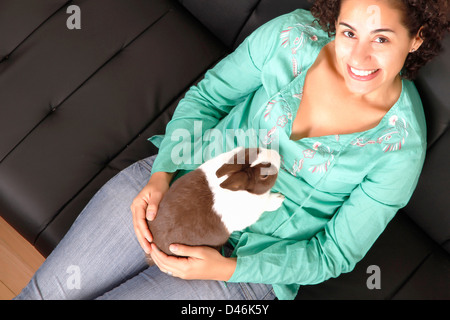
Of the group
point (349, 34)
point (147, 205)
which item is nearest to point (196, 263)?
point (147, 205)

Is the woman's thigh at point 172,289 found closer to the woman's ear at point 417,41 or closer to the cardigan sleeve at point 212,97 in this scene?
the cardigan sleeve at point 212,97

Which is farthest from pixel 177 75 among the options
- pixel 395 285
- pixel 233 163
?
pixel 395 285

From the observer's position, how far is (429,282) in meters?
1.41

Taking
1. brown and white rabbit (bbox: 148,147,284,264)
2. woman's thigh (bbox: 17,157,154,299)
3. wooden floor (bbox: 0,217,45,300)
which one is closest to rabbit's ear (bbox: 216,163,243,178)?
brown and white rabbit (bbox: 148,147,284,264)

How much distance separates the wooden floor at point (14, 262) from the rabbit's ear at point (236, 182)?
47.9 inches

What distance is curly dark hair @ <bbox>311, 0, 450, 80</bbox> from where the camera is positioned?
3.25 ft

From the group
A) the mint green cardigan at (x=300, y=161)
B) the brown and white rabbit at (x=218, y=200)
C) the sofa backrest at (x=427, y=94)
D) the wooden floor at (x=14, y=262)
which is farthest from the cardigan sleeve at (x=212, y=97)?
the wooden floor at (x=14, y=262)

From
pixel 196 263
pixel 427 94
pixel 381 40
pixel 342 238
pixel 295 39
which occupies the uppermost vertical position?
pixel 295 39

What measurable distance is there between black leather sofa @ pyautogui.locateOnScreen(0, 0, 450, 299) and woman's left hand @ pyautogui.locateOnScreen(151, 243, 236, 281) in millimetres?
423

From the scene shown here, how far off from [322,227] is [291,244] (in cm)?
14

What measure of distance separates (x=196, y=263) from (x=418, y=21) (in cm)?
94

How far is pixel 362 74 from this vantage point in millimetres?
1065

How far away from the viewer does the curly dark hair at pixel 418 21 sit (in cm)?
99

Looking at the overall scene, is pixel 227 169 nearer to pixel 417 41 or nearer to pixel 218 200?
pixel 218 200
